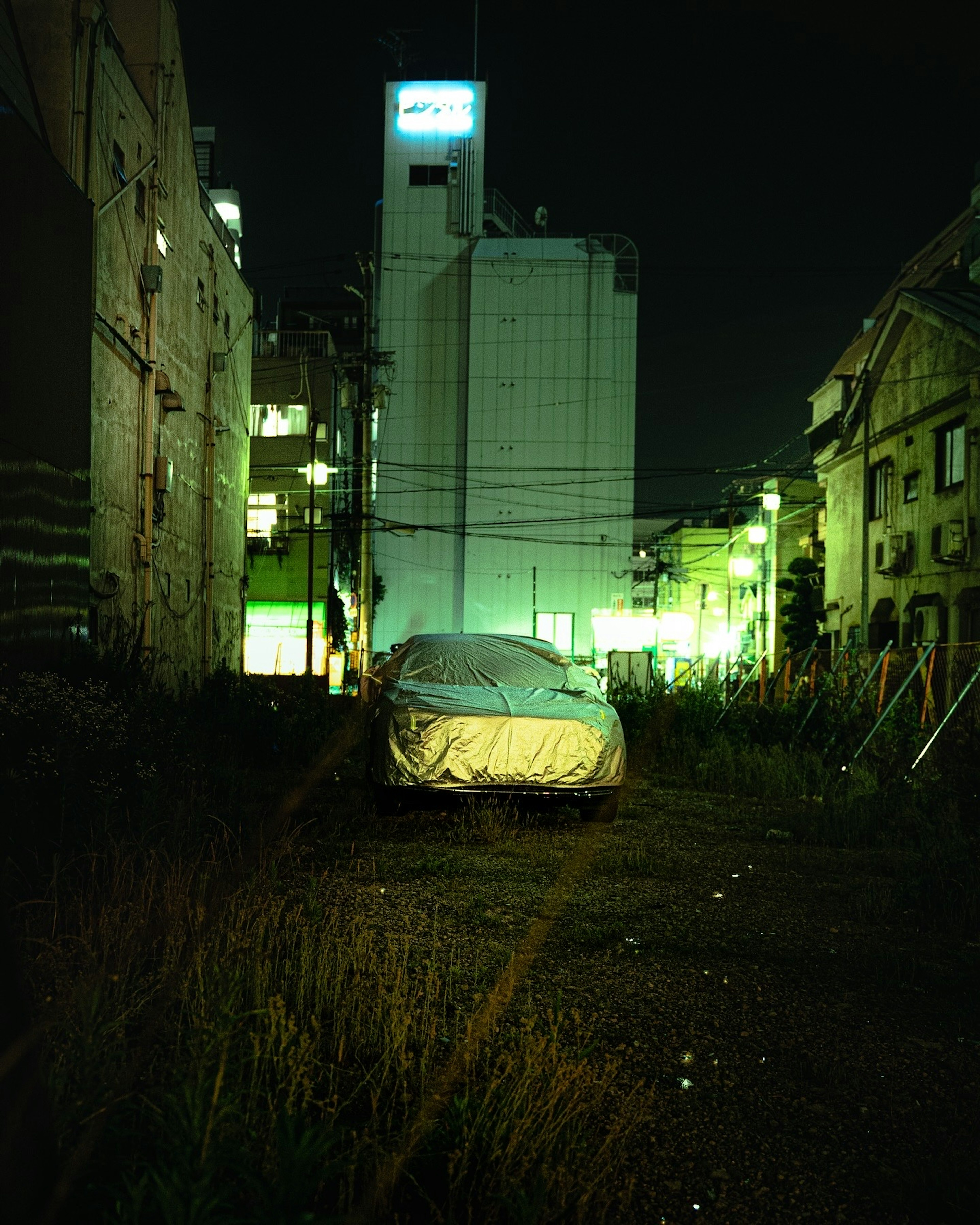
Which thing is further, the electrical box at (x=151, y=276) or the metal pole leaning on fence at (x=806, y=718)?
the electrical box at (x=151, y=276)

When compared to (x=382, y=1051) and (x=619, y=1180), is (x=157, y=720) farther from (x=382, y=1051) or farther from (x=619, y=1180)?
(x=619, y=1180)

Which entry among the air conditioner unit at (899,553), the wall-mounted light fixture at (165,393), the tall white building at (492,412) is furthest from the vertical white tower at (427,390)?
the wall-mounted light fixture at (165,393)

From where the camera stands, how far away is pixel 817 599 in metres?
45.4

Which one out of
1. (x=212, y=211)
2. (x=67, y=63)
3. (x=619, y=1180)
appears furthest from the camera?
(x=212, y=211)

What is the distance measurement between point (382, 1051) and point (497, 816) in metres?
4.99

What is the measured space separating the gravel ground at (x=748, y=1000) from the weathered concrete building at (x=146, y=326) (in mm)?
5659

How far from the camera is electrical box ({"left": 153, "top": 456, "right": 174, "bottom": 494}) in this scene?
15742 mm

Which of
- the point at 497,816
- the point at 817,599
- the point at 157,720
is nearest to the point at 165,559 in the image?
the point at 157,720

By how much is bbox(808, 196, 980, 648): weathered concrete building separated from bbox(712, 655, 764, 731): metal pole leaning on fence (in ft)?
11.9

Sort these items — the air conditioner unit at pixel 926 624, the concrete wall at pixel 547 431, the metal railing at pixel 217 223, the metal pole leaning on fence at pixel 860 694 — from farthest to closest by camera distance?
the concrete wall at pixel 547 431 → the air conditioner unit at pixel 926 624 → the metal railing at pixel 217 223 → the metal pole leaning on fence at pixel 860 694

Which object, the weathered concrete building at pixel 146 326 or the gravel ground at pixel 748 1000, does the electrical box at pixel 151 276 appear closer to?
the weathered concrete building at pixel 146 326

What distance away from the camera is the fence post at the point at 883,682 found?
14.6 metres

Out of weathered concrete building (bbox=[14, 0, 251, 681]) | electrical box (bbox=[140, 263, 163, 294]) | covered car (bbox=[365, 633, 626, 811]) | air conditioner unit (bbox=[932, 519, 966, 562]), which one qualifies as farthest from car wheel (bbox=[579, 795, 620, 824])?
air conditioner unit (bbox=[932, 519, 966, 562])

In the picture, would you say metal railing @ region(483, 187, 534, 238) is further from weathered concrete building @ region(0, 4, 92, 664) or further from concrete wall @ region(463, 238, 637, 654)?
weathered concrete building @ region(0, 4, 92, 664)
